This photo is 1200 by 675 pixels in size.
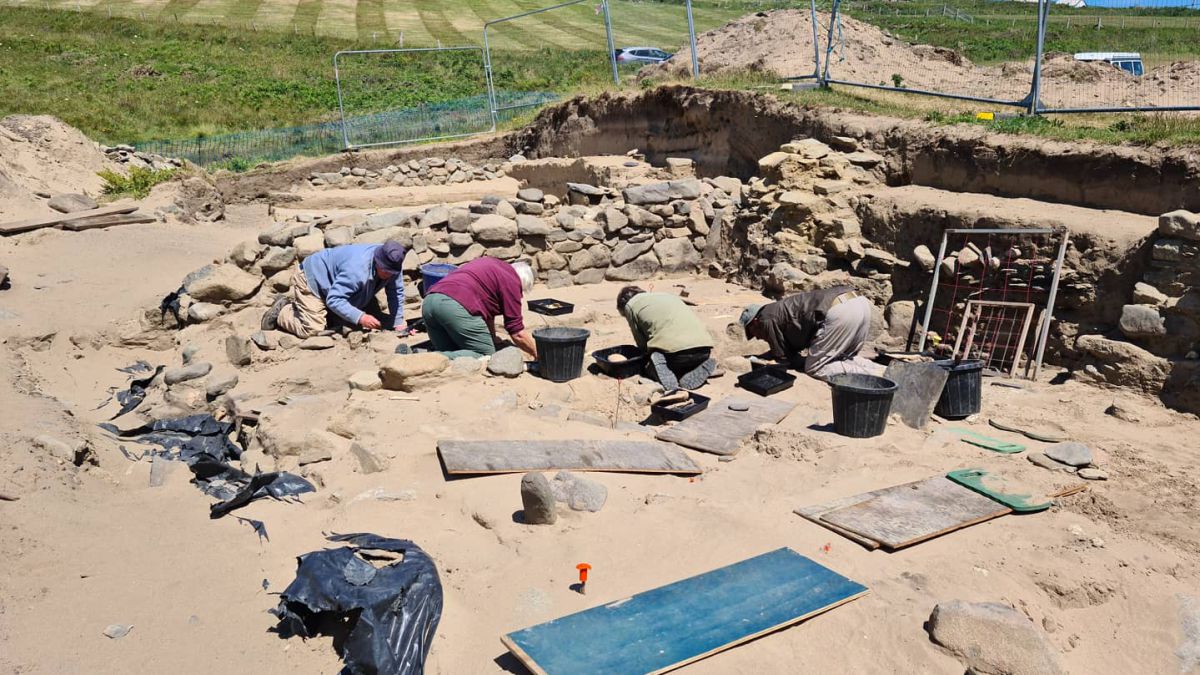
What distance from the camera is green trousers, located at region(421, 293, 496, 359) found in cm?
722

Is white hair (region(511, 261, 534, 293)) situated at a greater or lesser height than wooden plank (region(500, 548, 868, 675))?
greater

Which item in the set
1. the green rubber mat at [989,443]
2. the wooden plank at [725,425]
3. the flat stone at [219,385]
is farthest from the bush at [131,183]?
the green rubber mat at [989,443]

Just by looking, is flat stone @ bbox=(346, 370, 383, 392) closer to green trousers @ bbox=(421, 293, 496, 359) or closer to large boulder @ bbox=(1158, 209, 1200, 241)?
green trousers @ bbox=(421, 293, 496, 359)

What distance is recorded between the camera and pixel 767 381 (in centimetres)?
726

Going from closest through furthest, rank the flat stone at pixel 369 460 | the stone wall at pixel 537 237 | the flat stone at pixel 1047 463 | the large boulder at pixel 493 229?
the flat stone at pixel 369 460 → the flat stone at pixel 1047 463 → the stone wall at pixel 537 237 → the large boulder at pixel 493 229

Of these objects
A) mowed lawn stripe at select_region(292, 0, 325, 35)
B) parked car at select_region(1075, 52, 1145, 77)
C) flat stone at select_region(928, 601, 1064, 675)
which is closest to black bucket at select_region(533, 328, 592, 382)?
flat stone at select_region(928, 601, 1064, 675)

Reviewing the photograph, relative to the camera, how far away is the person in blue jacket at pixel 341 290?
26.6 ft

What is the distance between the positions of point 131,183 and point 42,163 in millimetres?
1518

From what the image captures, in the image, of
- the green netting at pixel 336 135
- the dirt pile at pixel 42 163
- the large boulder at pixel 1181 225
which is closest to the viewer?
the large boulder at pixel 1181 225

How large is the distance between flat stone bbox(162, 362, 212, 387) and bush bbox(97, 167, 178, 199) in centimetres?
780

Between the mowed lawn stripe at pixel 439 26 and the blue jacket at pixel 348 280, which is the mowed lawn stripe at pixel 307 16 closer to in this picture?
the mowed lawn stripe at pixel 439 26

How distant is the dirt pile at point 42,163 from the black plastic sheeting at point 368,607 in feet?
A: 35.7

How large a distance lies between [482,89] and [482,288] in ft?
74.6

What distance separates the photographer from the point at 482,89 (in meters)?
28.5
